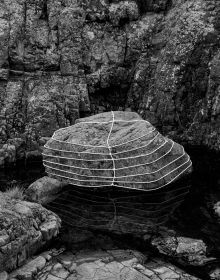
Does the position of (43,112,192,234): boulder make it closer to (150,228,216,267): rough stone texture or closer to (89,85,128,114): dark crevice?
(150,228,216,267): rough stone texture

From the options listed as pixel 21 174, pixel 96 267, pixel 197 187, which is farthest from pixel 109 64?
pixel 96 267

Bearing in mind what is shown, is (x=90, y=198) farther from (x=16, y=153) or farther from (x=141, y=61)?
(x=141, y=61)

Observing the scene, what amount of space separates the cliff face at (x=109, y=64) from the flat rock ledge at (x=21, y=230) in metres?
5.71

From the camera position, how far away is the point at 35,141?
15914 millimetres

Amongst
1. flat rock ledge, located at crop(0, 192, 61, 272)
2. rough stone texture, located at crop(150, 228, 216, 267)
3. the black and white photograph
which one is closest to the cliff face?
the black and white photograph

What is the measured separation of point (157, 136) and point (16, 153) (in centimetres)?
549

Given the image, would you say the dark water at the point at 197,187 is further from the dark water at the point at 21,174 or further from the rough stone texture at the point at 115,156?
the rough stone texture at the point at 115,156

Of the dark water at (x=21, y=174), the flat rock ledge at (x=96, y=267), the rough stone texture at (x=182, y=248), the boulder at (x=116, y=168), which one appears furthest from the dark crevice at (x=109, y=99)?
the flat rock ledge at (x=96, y=267)

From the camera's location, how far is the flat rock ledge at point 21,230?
29.1 ft

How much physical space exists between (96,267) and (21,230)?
6.28 feet

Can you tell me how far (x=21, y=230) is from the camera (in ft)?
30.8

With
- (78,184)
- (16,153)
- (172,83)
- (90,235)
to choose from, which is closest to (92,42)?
(172,83)

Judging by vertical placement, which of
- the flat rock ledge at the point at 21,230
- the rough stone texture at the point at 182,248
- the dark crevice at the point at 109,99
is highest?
the dark crevice at the point at 109,99

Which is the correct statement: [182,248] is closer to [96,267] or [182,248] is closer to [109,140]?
[96,267]
